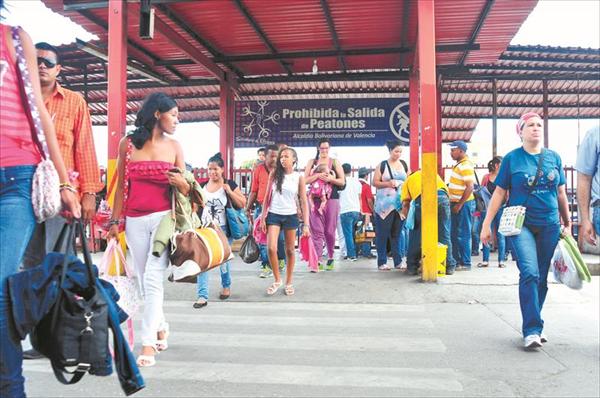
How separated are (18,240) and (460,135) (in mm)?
19239

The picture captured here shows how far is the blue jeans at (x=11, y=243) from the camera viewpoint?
200cm

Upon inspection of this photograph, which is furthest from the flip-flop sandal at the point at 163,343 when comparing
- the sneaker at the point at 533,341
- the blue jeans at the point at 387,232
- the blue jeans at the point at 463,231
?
the blue jeans at the point at 463,231

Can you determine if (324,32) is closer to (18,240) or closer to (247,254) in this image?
(247,254)

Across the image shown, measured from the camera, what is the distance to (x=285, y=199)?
6.52 meters

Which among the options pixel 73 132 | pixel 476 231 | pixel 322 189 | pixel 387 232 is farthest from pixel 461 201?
pixel 73 132

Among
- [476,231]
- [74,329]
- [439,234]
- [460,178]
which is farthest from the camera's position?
[476,231]

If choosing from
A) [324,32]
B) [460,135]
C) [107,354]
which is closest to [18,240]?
[107,354]

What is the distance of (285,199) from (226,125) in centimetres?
688

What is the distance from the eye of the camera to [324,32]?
10.3 m

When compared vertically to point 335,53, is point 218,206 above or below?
below

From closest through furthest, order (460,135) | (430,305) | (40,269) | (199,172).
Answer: (40,269) < (430,305) < (199,172) < (460,135)

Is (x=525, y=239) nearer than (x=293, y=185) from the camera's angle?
Yes

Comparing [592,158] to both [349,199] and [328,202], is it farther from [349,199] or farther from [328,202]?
[349,199]

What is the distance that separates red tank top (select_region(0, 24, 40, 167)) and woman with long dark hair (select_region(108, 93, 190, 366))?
71.4 inches
